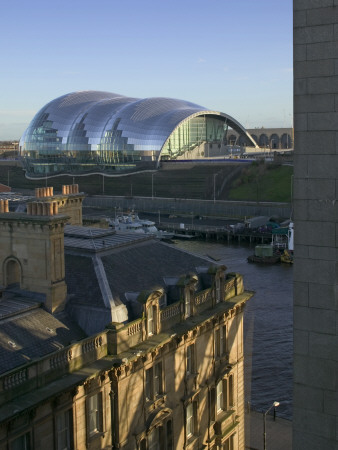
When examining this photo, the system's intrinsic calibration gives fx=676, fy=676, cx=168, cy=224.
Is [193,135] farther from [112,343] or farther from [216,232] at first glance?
[112,343]

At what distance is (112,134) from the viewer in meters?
155

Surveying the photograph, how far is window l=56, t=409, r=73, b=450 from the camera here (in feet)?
63.4

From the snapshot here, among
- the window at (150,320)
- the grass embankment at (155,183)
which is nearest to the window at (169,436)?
the window at (150,320)

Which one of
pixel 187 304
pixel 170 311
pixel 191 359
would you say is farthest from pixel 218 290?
pixel 170 311

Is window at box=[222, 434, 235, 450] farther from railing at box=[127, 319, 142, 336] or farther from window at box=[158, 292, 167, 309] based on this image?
railing at box=[127, 319, 142, 336]

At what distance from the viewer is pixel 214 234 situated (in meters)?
101

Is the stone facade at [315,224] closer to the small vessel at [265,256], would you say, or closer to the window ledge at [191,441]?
the window ledge at [191,441]

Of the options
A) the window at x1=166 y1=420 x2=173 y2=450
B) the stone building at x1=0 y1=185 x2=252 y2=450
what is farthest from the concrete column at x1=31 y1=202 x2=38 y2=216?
the window at x1=166 y1=420 x2=173 y2=450

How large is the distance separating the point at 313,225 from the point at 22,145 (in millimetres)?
166015

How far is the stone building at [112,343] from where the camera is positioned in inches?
764

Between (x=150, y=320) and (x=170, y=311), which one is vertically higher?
(x=170, y=311)

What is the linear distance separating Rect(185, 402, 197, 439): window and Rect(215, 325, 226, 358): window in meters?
2.53

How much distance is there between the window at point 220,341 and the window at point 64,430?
29.1 feet

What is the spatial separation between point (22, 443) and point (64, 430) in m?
1.71
